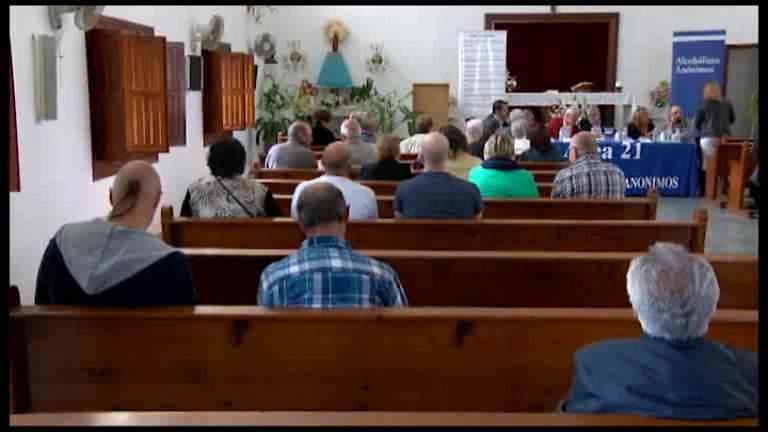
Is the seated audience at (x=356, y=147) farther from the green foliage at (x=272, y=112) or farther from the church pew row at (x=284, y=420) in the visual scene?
the church pew row at (x=284, y=420)

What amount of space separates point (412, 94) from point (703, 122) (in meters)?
3.78

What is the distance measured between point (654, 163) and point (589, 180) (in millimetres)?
4533

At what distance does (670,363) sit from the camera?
1652 millimetres

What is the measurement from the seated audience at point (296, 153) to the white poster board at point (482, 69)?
515cm

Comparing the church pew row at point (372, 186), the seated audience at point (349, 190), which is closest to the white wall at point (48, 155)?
the church pew row at point (372, 186)

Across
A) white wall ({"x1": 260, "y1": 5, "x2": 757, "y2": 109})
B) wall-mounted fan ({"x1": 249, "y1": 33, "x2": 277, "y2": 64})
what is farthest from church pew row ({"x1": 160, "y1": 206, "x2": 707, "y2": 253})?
white wall ({"x1": 260, "y1": 5, "x2": 757, "y2": 109})

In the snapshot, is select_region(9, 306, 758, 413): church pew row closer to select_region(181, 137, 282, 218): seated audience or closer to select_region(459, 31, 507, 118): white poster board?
select_region(181, 137, 282, 218): seated audience

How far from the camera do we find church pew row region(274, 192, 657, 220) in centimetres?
452

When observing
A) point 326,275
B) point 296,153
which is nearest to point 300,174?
point 296,153

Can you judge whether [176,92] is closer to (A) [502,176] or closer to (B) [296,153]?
(B) [296,153]

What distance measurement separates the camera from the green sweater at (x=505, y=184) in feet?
16.1

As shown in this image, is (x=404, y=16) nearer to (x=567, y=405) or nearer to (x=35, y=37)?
(x=35, y=37)

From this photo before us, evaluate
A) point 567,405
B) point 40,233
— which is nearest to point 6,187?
point 567,405

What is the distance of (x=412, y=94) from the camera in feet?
38.2
